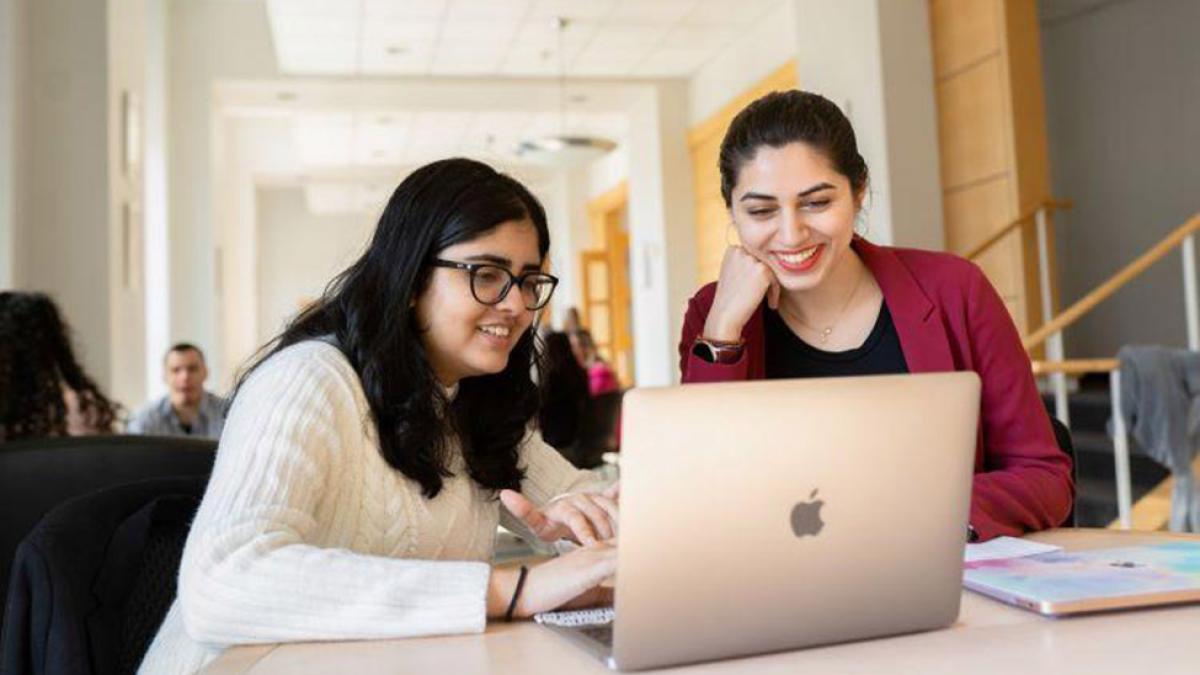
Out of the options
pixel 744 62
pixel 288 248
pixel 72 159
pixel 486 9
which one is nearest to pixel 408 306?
pixel 72 159

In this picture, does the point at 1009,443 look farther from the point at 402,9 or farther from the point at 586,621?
the point at 402,9

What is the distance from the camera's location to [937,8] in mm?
6102

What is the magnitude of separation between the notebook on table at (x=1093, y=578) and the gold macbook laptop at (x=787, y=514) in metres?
0.12

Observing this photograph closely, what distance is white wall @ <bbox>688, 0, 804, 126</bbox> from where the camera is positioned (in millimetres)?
7625

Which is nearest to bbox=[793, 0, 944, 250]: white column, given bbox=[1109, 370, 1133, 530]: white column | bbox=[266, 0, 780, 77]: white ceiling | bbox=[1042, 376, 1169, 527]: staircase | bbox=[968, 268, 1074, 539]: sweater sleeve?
bbox=[1042, 376, 1169, 527]: staircase

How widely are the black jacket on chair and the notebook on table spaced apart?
2.83 ft

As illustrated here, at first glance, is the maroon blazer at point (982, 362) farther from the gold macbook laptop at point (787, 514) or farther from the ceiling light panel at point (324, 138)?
the ceiling light panel at point (324, 138)

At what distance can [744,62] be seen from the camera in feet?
27.2

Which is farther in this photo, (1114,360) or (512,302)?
(1114,360)

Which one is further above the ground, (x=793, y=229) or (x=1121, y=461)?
(x=793, y=229)

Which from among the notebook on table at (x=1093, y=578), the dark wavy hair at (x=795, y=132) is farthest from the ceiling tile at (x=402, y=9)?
the notebook on table at (x=1093, y=578)

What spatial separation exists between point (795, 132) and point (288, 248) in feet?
50.4

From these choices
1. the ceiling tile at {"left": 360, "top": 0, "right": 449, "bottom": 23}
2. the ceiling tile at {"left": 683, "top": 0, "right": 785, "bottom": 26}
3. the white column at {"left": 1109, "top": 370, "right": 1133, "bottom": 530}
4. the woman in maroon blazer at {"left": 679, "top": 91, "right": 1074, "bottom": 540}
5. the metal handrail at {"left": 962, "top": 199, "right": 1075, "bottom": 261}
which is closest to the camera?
the woman in maroon blazer at {"left": 679, "top": 91, "right": 1074, "bottom": 540}

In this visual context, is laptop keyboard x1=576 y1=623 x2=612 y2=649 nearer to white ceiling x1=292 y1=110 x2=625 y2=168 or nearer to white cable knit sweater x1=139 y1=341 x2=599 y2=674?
white cable knit sweater x1=139 y1=341 x2=599 y2=674
